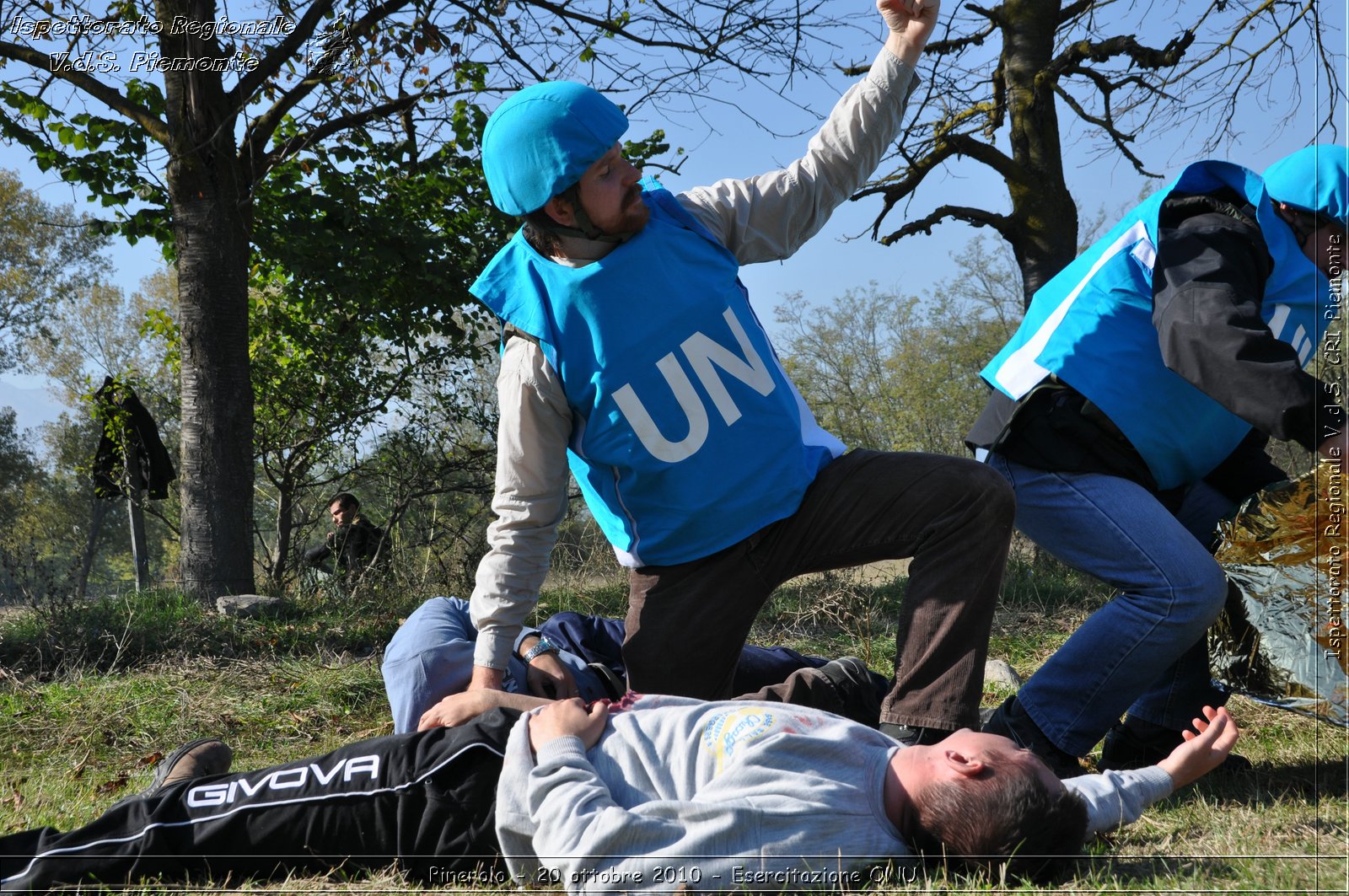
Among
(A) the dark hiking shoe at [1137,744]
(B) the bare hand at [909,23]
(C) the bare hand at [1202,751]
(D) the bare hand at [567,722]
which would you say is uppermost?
(B) the bare hand at [909,23]

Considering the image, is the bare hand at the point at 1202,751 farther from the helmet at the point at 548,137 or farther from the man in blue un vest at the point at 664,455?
the helmet at the point at 548,137

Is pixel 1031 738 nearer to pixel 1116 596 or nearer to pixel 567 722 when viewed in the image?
pixel 1116 596

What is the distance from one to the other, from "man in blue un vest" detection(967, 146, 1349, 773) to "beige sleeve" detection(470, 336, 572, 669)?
1.32m

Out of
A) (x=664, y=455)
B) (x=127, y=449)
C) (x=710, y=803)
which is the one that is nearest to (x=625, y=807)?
(x=710, y=803)

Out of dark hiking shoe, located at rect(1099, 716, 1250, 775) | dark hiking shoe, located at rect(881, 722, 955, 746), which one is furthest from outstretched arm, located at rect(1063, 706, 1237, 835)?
dark hiking shoe, located at rect(1099, 716, 1250, 775)

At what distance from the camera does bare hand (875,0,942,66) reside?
3.06m

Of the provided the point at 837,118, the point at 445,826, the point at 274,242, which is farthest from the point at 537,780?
the point at 274,242

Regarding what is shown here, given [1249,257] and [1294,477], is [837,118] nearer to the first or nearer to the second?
[1249,257]

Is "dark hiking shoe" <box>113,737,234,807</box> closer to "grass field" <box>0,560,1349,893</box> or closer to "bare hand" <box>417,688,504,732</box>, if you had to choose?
"grass field" <box>0,560,1349,893</box>

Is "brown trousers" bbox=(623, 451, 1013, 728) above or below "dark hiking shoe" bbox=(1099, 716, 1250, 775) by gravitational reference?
above

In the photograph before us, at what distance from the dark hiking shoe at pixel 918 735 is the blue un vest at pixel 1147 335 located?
1.03 metres

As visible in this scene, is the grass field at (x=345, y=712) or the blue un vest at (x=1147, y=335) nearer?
the grass field at (x=345, y=712)

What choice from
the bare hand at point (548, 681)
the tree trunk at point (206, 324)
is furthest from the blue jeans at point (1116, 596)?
the tree trunk at point (206, 324)

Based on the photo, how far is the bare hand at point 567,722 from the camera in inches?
89.0
